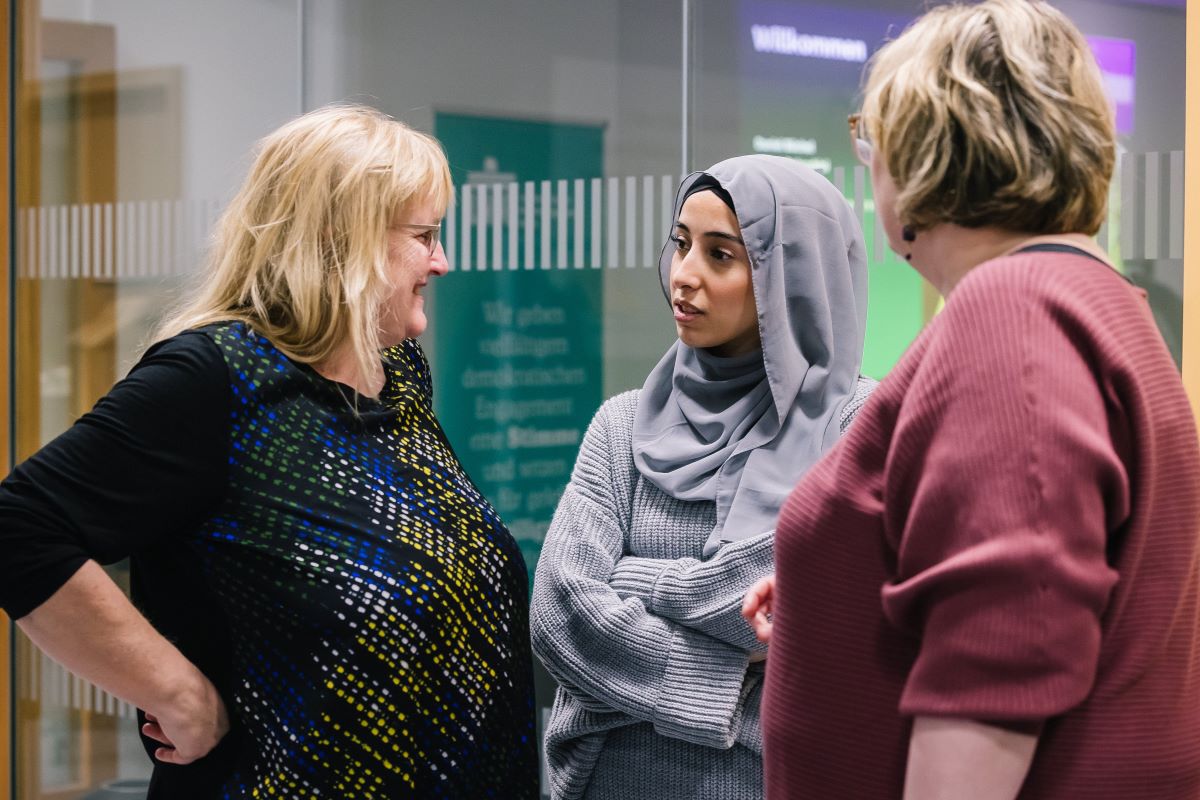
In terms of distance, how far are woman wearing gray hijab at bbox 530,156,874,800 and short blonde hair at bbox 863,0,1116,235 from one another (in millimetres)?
925

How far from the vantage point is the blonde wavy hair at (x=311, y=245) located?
178 cm

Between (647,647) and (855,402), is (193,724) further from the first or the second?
(855,402)

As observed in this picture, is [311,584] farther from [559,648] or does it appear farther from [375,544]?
[559,648]

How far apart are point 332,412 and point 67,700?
331 centimetres

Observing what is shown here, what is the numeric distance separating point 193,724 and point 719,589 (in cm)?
80

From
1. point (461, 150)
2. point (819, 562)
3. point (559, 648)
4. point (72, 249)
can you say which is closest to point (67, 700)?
point (72, 249)

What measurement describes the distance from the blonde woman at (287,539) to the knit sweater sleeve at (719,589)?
272 mm

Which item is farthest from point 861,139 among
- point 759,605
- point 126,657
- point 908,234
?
point 126,657

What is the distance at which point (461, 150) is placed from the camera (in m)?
3.67

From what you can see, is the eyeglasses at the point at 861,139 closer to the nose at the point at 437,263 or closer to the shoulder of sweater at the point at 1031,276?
the shoulder of sweater at the point at 1031,276

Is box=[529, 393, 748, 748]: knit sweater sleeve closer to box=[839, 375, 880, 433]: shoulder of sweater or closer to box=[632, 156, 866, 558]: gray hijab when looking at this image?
box=[632, 156, 866, 558]: gray hijab

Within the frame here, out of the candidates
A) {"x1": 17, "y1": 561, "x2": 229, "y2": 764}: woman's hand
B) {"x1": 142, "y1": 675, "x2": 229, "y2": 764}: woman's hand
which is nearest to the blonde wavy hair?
{"x1": 17, "y1": 561, "x2": 229, "y2": 764}: woman's hand

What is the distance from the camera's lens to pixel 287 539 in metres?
1.69

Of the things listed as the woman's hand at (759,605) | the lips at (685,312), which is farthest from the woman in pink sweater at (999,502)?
the lips at (685,312)
